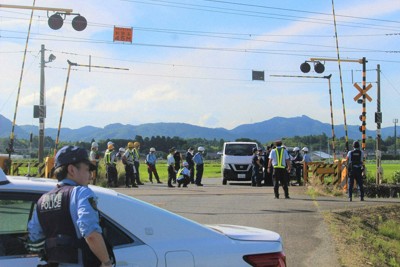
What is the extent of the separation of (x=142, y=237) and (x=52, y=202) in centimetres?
78

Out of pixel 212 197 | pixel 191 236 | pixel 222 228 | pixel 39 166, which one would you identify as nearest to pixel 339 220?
pixel 212 197

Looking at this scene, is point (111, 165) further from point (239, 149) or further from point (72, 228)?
point (72, 228)

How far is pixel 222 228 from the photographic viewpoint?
4.45 meters

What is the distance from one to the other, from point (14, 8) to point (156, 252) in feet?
40.0

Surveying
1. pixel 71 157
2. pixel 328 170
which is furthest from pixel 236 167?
pixel 71 157

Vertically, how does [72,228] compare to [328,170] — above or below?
above

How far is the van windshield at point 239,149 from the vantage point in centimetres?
2512

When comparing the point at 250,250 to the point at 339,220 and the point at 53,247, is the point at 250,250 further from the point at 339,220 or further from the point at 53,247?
the point at 339,220

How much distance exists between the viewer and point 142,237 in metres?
3.56

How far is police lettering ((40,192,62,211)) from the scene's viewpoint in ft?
9.89

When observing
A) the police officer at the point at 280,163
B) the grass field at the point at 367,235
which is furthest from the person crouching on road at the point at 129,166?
the grass field at the point at 367,235

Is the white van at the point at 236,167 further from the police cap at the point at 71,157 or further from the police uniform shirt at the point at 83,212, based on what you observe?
the police uniform shirt at the point at 83,212

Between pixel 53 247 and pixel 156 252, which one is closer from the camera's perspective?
pixel 53 247

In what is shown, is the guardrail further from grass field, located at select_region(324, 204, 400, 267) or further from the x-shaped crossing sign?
grass field, located at select_region(324, 204, 400, 267)
